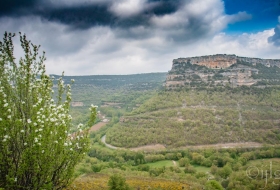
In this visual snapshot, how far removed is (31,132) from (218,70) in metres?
105

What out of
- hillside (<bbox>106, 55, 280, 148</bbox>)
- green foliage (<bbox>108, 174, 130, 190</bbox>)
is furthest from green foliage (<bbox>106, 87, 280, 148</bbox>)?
green foliage (<bbox>108, 174, 130, 190</bbox>)

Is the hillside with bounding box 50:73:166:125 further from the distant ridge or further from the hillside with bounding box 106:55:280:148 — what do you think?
the distant ridge

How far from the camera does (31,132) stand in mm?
9422

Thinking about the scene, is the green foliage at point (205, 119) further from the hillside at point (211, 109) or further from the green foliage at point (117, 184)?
the green foliage at point (117, 184)

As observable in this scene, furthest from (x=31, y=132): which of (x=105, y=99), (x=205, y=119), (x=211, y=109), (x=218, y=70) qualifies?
(x=105, y=99)

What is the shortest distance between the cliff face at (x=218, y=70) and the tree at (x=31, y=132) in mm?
92885

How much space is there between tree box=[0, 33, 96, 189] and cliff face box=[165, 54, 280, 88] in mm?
92885

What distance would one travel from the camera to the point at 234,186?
114 ft

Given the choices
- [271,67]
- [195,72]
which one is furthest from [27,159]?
[271,67]

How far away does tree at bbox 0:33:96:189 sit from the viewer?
905 centimetres

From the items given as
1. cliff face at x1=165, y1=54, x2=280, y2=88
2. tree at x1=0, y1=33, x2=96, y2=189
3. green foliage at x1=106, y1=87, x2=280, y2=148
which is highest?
cliff face at x1=165, y1=54, x2=280, y2=88

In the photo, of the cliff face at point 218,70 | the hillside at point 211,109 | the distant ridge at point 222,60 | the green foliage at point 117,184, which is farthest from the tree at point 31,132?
the distant ridge at point 222,60

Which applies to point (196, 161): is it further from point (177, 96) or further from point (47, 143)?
point (47, 143)

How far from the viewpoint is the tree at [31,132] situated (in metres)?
9.05
